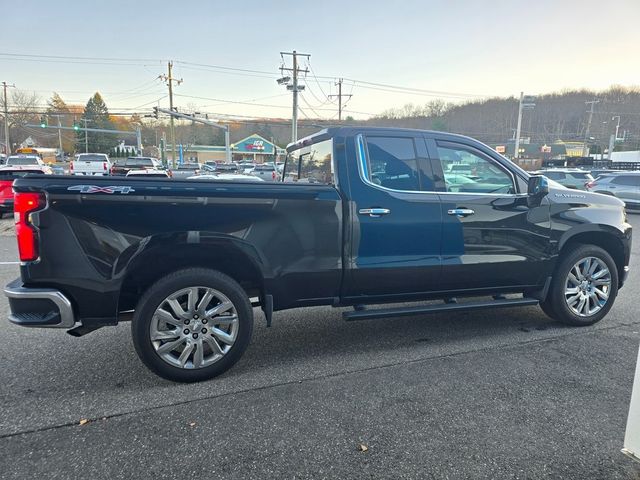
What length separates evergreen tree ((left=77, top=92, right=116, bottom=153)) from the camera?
78375 mm

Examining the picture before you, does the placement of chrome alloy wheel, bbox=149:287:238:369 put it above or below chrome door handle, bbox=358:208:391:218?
below

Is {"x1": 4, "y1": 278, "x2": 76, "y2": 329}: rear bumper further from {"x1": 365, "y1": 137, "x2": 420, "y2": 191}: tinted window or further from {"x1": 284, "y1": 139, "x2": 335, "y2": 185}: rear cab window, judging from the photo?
{"x1": 365, "y1": 137, "x2": 420, "y2": 191}: tinted window

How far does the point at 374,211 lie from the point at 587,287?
2.63 m

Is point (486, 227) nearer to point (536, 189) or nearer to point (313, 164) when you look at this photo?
point (536, 189)

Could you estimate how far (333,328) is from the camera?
14.8 feet

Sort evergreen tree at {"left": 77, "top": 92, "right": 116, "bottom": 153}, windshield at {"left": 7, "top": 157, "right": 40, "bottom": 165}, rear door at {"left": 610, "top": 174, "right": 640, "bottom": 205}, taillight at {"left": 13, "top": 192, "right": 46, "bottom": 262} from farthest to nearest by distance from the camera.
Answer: evergreen tree at {"left": 77, "top": 92, "right": 116, "bottom": 153}
windshield at {"left": 7, "top": 157, "right": 40, "bottom": 165}
rear door at {"left": 610, "top": 174, "right": 640, "bottom": 205}
taillight at {"left": 13, "top": 192, "right": 46, "bottom": 262}

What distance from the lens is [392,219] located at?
3.68 meters

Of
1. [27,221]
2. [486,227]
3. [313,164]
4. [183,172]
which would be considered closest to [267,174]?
[183,172]

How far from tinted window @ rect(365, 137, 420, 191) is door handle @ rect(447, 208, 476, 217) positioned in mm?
378

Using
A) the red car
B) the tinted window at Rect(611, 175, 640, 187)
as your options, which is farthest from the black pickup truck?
the tinted window at Rect(611, 175, 640, 187)

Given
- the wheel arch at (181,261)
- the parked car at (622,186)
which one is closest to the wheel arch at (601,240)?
the wheel arch at (181,261)

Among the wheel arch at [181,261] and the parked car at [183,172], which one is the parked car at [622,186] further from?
the wheel arch at [181,261]

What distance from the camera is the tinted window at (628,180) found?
53.2 ft

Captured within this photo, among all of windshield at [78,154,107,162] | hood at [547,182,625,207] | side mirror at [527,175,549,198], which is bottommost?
hood at [547,182,625,207]
